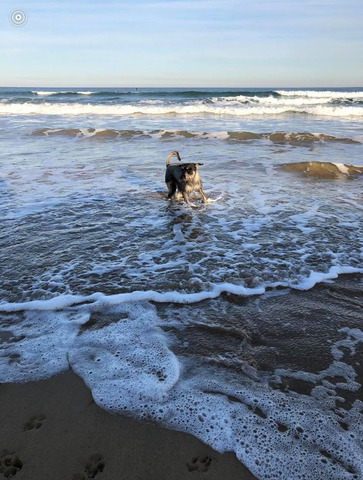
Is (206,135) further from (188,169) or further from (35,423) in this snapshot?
(35,423)

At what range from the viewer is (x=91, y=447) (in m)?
1.97

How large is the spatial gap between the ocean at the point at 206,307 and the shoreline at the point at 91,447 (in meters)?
0.08

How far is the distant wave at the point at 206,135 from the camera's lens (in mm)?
12931

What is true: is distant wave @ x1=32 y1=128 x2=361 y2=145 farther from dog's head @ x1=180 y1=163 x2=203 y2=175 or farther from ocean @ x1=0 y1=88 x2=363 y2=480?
dog's head @ x1=180 y1=163 x2=203 y2=175

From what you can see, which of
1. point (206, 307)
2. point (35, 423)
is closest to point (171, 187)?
point (206, 307)

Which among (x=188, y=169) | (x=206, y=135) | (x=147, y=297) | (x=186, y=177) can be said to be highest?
(x=188, y=169)

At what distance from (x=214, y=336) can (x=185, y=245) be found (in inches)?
77.2

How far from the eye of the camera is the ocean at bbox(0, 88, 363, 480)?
2.15m

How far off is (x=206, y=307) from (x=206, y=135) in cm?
1179

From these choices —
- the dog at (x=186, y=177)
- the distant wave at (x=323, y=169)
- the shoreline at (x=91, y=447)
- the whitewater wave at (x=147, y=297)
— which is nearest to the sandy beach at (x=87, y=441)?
the shoreline at (x=91, y=447)

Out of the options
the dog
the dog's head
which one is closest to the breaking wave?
the dog

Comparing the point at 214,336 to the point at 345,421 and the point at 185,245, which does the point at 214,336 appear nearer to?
the point at 345,421

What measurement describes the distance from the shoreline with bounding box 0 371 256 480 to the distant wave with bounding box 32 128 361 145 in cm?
1213

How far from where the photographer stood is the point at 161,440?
6.62 feet
